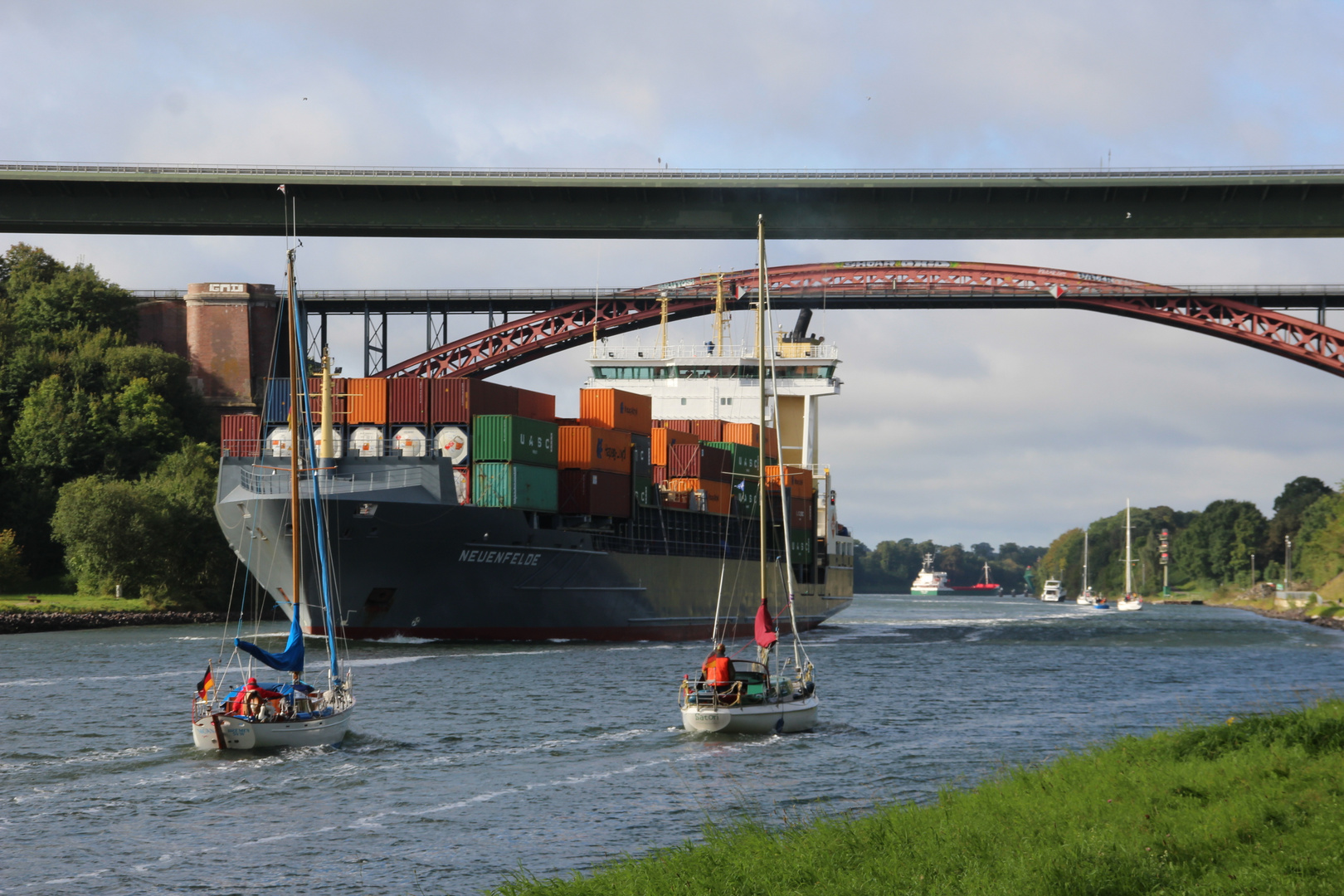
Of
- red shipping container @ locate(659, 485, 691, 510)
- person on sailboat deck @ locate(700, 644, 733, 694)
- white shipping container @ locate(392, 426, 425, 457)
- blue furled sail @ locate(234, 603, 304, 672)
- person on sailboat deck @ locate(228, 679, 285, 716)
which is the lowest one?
person on sailboat deck @ locate(228, 679, 285, 716)

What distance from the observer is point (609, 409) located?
166 feet

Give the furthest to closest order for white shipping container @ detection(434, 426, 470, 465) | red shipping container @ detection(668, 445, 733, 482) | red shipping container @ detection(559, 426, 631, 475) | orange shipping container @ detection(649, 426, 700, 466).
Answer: red shipping container @ detection(668, 445, 733, 482), orange shipping container @ detection(649, 426, 700, 466), red shipping container @ detection(559, 426, 631, 475), white shipping container @ detection(434, 426, 470, 465)

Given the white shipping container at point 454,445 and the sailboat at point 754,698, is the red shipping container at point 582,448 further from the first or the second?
the sailboat at point 754,698

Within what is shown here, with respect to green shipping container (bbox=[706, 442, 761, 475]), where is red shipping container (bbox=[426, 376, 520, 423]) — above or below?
above

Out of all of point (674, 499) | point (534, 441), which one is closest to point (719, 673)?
point (534, 441)

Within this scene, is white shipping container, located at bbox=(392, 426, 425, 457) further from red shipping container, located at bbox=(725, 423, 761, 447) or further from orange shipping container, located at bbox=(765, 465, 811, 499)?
red shipping container, located at bbox=(725, 423, 761, 447)

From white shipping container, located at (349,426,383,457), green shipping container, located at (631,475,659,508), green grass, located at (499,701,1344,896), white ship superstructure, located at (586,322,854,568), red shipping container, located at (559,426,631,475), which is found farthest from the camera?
white ship superstructure, located at (586,322,854,568)

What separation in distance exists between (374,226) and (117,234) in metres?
10.6

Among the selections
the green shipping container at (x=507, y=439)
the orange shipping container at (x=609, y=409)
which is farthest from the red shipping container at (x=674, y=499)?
the green shipping container at (x=507, y=439)

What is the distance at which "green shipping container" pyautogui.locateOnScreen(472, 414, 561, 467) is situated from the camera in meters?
44.4

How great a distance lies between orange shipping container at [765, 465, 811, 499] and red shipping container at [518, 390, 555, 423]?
13489 millimetres

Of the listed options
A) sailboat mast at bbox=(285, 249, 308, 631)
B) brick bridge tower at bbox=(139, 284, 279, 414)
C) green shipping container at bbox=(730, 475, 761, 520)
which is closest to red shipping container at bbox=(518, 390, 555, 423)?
green shipping container at bbox=(730, 475, 761, 520)

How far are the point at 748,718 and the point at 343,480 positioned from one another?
71.1 feet

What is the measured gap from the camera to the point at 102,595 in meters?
63.2
